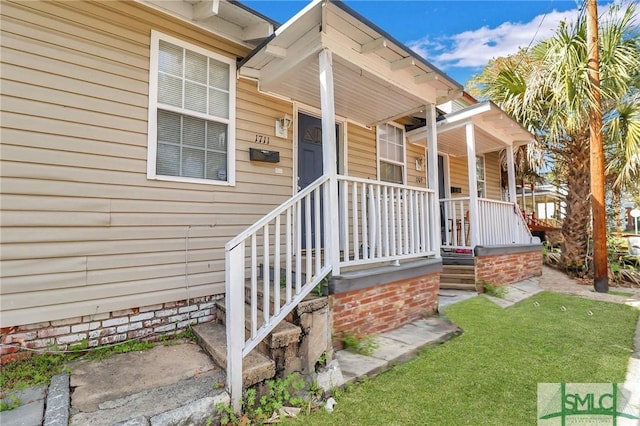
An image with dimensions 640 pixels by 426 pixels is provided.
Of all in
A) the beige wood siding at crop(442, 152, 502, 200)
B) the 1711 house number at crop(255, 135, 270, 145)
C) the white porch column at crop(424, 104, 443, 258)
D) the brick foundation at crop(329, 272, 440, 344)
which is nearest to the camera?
the brick foundation at crop(329, 272, 440, 344)

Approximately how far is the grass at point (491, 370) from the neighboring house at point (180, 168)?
68 cm

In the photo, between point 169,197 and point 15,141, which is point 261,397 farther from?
point 15,141

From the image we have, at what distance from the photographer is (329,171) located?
10.6ft

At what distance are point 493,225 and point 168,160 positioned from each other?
5.93 m

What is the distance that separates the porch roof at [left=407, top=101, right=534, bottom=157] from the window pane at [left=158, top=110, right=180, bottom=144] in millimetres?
4749

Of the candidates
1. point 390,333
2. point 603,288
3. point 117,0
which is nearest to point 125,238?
point 117,0

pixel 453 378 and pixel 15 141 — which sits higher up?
pixel 15 141

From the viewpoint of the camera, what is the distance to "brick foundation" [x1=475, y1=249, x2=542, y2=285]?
5719 millimetres

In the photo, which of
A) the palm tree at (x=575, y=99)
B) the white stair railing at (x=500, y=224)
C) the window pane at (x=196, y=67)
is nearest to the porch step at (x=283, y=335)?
the window pane at (x=196, y=67)

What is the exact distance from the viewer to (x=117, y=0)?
10.3 feet

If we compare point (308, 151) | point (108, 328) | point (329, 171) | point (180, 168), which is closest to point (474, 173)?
point (308, 151)

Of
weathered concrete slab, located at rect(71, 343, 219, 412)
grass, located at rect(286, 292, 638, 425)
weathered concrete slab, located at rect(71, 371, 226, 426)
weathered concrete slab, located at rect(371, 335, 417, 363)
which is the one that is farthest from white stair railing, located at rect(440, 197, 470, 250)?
weathered concrete slab, located at rect(71, 371, 226, 426)

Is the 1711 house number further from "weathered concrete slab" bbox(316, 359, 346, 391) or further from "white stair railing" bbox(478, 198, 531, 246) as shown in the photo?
"white stair railing" bbox(478, 198, 531, 246)

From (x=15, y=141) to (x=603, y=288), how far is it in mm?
9149
